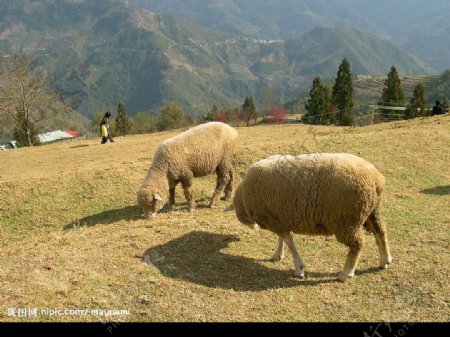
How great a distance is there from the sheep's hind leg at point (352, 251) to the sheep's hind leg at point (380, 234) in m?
0.55

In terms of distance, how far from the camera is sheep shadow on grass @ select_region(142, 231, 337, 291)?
9.26m

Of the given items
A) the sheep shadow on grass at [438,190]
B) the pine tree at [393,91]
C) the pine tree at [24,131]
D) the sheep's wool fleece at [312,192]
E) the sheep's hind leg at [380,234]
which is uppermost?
the pine tree at [393,91]

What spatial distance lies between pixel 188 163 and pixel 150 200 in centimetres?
190

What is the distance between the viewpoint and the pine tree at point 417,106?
48844 millimetres

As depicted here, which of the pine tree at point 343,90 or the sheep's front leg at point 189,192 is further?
the pine tree at point 343,90

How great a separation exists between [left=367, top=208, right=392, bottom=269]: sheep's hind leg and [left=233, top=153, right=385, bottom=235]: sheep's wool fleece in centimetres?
37

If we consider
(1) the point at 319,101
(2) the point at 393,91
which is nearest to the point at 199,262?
(2) the point at 393,91

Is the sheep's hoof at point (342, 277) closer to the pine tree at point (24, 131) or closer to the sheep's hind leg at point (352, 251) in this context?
the sheep's hind leg at point (352, 251)

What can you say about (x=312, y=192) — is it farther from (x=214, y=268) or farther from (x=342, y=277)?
(x=214, y=268)

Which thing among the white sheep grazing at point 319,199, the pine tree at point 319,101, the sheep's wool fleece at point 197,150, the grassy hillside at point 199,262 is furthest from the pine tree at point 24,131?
the white sheep grazing at point 319,199

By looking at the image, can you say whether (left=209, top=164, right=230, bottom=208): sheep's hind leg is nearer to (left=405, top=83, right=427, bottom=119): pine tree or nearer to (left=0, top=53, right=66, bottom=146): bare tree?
(left=0, top=53, right=66, bottom=146): bare tree

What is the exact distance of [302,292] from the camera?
29.2 ft

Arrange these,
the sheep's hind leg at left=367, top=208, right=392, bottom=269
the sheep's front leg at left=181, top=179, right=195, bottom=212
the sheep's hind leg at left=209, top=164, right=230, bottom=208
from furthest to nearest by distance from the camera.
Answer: the sheep's hind leg at left=209, top=164, right=230, bottom=208, the sheep's front leg at left=181, top=179, right=195, bottom=212, the sheep's hind leg at left=367, top=208, right=392, bottom=269

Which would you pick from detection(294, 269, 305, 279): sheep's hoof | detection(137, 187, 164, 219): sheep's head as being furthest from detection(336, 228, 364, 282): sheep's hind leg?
detection(137, 187, 164, 219): sheep's head
